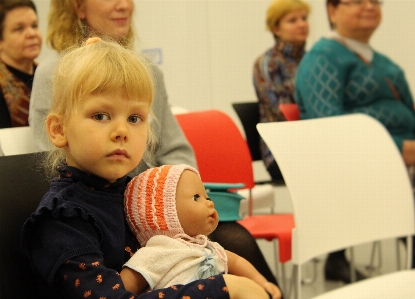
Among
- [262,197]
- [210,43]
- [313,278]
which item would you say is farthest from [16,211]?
[210,43]

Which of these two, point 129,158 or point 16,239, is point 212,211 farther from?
point 16,239

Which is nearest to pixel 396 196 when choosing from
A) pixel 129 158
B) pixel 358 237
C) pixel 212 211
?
pixel 358 237

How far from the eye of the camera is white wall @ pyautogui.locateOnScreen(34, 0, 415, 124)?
13.1ft

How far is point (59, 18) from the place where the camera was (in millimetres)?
1413

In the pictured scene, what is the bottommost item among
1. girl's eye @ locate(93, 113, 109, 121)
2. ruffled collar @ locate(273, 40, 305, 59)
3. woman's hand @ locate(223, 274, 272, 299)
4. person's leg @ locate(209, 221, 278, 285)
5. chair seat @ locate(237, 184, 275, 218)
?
chair seat @ locate(237, 184, 275, 218)

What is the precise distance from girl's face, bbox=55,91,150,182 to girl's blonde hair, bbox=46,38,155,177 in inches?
0.4

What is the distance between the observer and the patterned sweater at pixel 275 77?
8.32 feet

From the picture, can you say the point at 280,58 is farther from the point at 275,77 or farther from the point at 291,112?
the point at 291,112

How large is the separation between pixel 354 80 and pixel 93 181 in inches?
56.0

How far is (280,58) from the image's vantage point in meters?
2.88

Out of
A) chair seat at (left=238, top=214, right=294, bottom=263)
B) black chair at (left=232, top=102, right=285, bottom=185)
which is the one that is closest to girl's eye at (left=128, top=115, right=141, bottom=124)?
chair seat at (left=238, top=214, right=294, bottom=263)

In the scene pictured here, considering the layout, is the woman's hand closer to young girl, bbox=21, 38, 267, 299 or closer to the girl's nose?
young girl, bbox=21, 38, 267, 299

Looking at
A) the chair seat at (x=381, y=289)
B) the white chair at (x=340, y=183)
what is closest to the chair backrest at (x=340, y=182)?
the white chair at (x=340, y=183)

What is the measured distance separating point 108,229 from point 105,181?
0.08 meters
